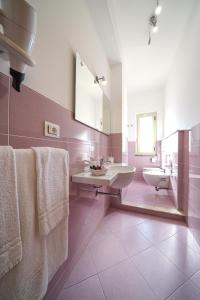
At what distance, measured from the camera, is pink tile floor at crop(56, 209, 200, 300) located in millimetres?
871

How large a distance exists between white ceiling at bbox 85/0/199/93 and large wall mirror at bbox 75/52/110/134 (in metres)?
0.67

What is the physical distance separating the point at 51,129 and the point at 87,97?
29.3 inches

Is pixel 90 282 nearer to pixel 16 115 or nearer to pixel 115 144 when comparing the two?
pixel 16 115

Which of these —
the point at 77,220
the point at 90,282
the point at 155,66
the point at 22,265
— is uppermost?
the point at 155,66

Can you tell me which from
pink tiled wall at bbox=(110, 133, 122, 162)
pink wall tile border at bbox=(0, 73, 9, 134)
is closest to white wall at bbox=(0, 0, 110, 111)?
pink wall tile border at bbox=(0, 73, 9, 134)

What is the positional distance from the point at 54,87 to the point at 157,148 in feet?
10.7

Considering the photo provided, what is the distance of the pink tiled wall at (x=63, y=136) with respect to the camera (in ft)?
1.90

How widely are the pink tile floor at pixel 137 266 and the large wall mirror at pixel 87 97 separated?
1.25 meters

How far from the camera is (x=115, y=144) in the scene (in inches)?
86.9

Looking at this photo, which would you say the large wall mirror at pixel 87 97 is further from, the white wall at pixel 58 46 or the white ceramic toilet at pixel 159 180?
the white ceramic toilet at pixel 159 180

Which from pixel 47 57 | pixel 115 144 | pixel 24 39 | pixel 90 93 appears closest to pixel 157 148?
pixel 115 144

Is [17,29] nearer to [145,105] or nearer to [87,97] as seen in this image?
[87,97]

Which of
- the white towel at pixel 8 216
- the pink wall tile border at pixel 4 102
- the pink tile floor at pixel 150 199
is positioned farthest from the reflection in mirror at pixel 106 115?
the white towel at pixel 8 216

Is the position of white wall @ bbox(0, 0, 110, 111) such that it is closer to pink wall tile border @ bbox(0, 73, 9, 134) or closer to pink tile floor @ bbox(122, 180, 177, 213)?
pink wall tile border @ bbox(0, 73, 9, 134)
